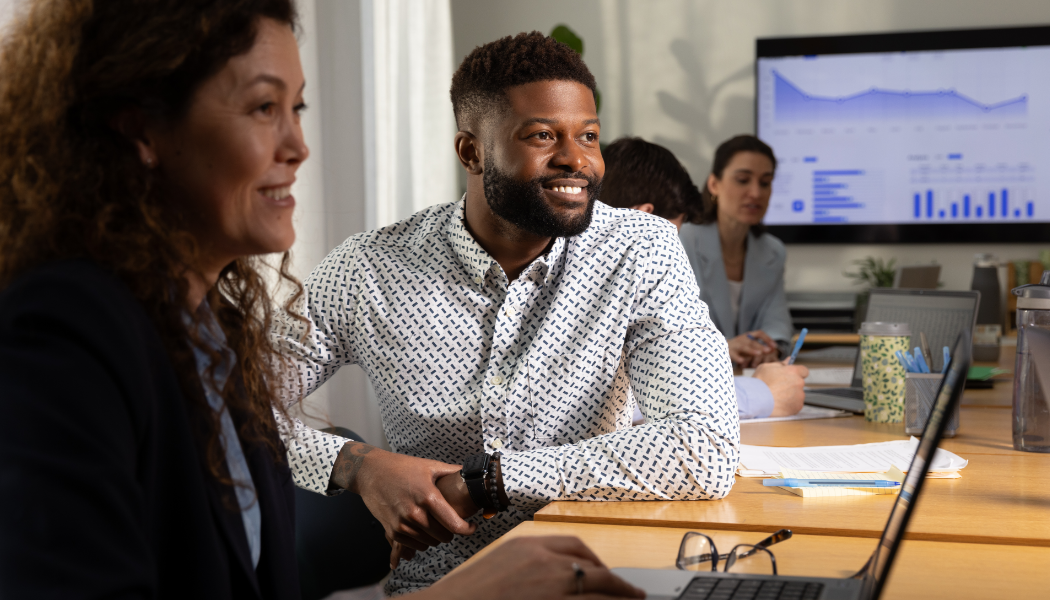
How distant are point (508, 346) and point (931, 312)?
4.07ft

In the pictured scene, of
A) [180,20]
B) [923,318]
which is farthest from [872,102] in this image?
[180,20]

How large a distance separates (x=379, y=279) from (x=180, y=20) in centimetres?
84

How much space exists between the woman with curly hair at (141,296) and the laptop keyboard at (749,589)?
94 millimetres

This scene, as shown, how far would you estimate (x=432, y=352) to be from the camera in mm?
1521

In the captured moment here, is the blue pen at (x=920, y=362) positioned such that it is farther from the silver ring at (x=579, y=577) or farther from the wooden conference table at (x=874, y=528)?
the silver ring at (x=579, y=577)

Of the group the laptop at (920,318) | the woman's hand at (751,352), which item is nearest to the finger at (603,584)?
the laptop at (920,318)

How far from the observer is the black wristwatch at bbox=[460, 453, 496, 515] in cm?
125

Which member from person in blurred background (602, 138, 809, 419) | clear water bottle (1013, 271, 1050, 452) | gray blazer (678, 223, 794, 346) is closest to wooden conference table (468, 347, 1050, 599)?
clear water bottle (1013, 271, 1050, 452)

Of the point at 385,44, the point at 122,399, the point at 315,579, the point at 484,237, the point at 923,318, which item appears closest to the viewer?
the point at 122,399

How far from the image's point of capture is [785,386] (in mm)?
1968

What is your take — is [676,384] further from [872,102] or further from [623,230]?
[872,102]

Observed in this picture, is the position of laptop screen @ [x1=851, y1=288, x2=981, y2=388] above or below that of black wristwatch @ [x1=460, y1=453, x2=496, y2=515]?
above

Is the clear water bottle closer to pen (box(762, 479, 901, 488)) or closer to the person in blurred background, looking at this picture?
pen (box(762, 479, 901, 488))

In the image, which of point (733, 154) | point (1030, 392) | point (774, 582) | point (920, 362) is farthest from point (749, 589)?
point (733, 154)
